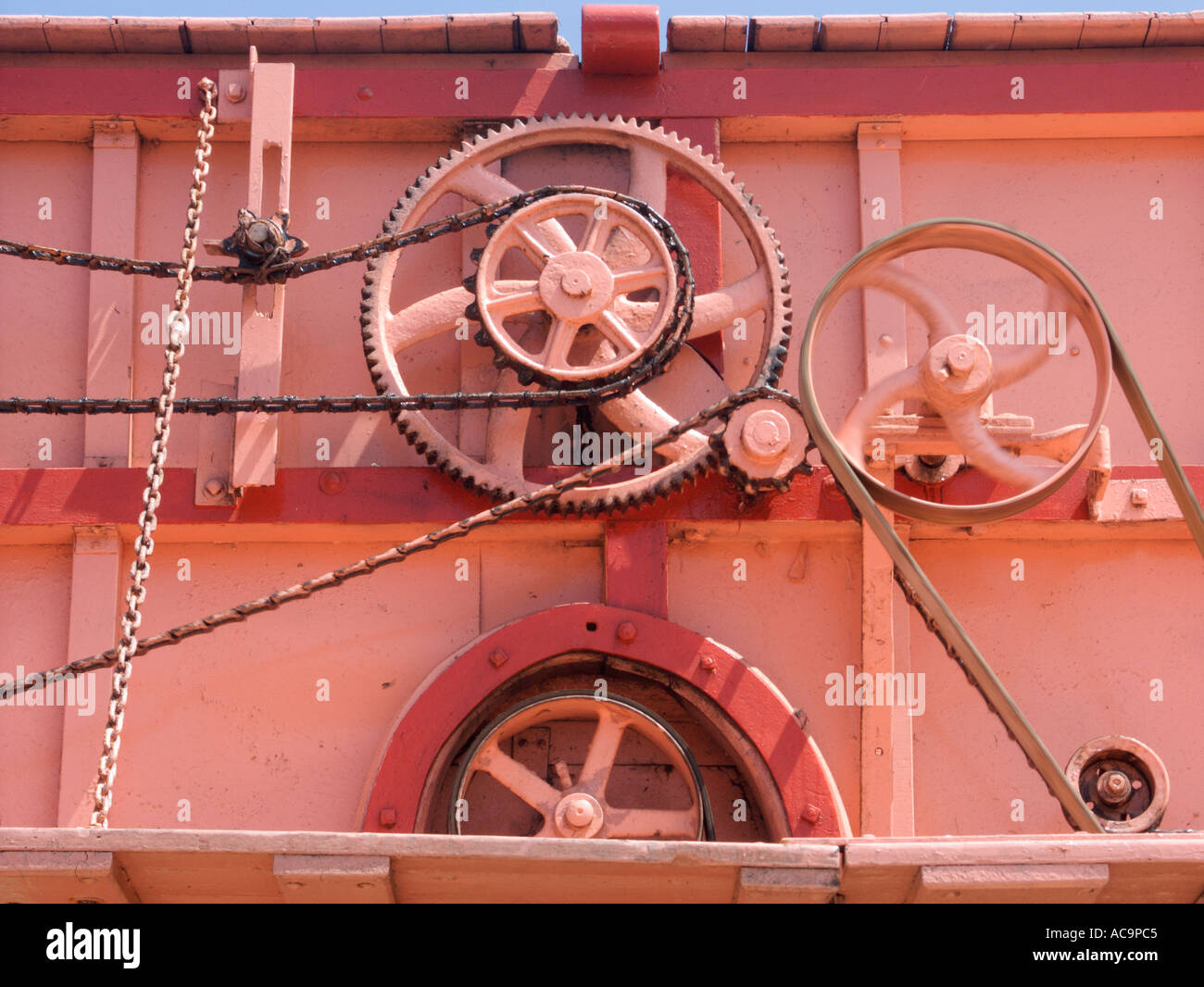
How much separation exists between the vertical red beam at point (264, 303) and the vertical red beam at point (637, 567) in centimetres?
129

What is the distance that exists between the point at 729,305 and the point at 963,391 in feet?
3.53

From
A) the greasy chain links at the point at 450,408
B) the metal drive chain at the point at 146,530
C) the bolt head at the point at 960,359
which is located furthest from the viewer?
the bolt head at the point at 960,359

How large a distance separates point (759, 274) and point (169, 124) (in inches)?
98.6

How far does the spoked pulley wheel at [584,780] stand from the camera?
6109 millimetres

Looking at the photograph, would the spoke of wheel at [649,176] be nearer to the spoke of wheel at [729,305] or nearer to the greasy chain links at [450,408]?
the greasy chain links at [450,408]

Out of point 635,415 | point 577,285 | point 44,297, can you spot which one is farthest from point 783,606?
point 44,297

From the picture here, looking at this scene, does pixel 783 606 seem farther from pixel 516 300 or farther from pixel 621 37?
pixel 621 37

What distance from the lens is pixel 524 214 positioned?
258 inches

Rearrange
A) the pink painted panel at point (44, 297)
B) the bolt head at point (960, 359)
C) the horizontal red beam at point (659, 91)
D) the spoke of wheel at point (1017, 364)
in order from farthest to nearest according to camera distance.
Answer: the horizontal red beam at point (659, 91) → the pink painted panel at point (44, 297) → the spoke of wheel at point (1017, 364) → the bolt head at point (960, 359)

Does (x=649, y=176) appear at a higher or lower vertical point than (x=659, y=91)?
lower

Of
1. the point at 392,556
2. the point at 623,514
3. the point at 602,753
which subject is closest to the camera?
the point at 392,556

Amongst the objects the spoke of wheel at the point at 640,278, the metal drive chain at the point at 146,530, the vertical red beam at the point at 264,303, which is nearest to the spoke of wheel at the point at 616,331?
the spoke of wheel at the point at 640,278

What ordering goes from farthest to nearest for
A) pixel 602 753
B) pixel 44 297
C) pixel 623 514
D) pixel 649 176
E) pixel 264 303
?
pixel 44 297 → pixel 264 303 → pixel 649 176 → pixel 623 514 → pixel 602 753

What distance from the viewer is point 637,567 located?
652 centimetres
